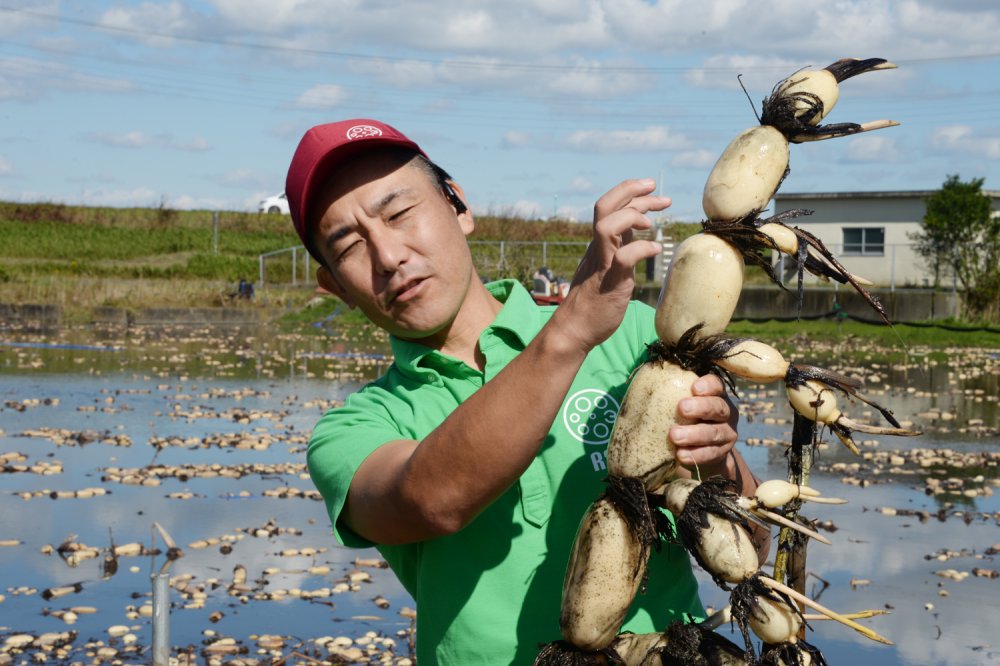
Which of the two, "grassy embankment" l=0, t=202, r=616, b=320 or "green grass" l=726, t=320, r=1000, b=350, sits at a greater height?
"grassy embankment" l=0, t=202, r=616, b=320

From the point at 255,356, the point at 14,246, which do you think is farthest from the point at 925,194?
the point at 14,246

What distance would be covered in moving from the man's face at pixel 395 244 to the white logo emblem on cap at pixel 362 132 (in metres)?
0.05

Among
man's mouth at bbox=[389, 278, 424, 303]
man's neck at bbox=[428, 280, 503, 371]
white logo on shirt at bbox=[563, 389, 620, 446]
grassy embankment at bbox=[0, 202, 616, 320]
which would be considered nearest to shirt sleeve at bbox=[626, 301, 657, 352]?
white logo on shirt at bbox=[563, 389, 620, 446]

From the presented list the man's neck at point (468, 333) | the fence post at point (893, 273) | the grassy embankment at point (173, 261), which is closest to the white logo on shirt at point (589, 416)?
the man's neck at point (468, 333)

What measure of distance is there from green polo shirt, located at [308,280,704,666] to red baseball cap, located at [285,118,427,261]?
468 mm

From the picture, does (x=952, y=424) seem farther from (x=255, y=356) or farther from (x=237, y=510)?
(x=255, y=356)

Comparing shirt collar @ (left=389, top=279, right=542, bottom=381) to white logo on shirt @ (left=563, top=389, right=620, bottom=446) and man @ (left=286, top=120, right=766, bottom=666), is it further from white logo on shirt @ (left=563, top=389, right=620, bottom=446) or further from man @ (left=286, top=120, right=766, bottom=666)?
white logo on shirt @ (left=563, top=389, right=620, bottom=446)

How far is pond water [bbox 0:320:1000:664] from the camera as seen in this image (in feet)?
22.0

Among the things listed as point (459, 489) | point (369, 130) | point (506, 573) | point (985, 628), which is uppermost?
point (369, 130)

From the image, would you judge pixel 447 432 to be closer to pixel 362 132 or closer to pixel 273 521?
pixel 362 132

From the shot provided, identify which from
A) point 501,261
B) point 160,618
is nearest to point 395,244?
point 160,618

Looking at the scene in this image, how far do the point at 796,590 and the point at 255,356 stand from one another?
21096mm

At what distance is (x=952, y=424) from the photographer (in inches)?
559

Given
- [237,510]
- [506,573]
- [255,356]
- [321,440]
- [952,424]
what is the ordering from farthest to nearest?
[255,356] → [952,424] → [237,510] → [321,440] → [506,573]
